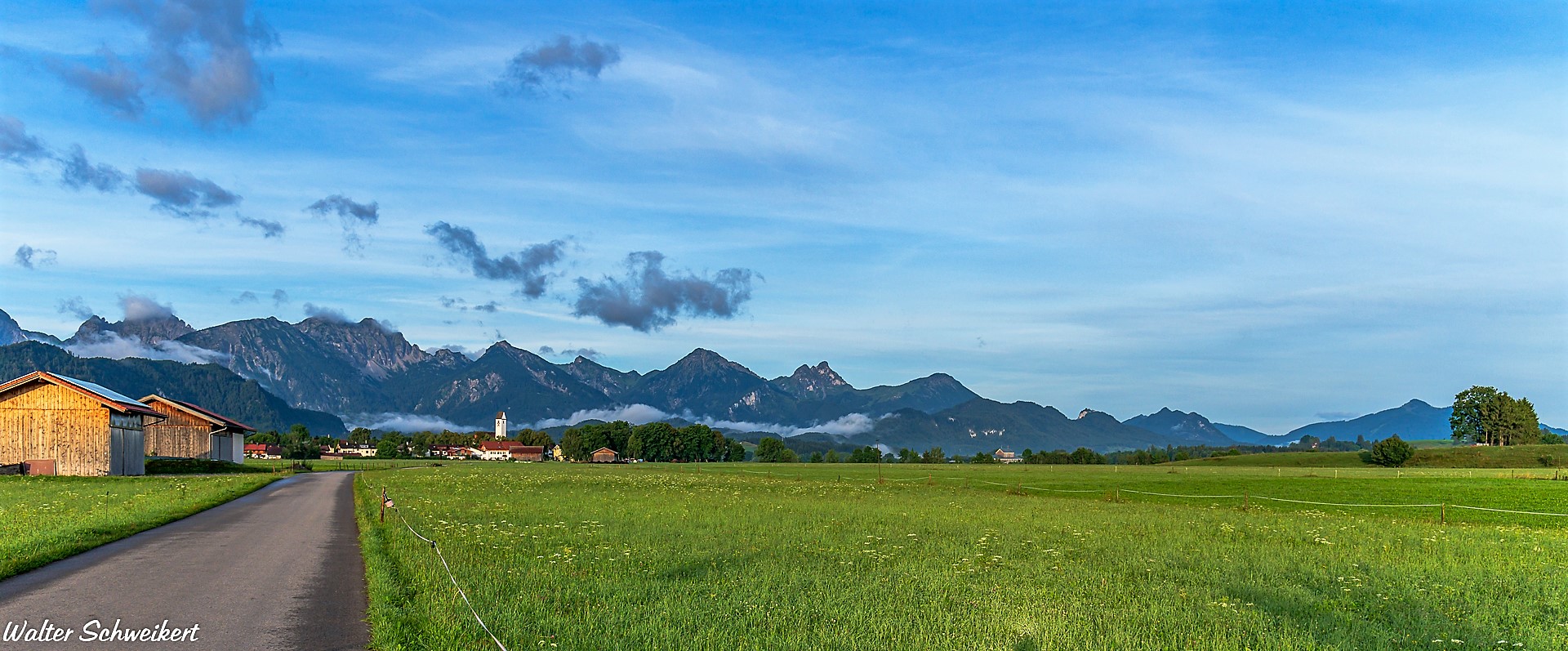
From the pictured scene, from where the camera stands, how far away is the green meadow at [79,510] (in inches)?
870

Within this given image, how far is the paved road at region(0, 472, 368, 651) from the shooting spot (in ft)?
44.1

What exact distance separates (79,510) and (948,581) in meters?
32.9

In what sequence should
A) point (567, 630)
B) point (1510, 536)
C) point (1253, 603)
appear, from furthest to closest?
1. point (1510, 536)
2. point (1253, 603)
3. point (567, 630)

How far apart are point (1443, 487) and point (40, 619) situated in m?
89.1

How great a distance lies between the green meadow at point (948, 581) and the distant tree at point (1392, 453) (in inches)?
6228

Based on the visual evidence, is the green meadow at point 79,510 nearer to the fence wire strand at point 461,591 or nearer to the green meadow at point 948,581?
the green meadow at point 948,581

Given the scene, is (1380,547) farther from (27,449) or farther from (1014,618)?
(27,449)

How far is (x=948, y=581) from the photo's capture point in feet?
64.7

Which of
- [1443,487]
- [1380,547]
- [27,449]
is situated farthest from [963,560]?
[27,449]

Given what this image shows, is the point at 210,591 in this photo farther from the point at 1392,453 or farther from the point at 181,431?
the point at 1392,453

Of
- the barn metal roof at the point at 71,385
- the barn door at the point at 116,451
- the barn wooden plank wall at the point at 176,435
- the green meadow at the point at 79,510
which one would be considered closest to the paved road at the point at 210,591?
the green meadow at the point at 79,510

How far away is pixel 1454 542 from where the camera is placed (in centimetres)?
3027

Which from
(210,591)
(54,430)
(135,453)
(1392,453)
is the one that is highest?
(54,430)

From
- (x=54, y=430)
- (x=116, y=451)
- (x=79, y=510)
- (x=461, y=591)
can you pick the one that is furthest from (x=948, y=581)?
(x=54, y=430)
